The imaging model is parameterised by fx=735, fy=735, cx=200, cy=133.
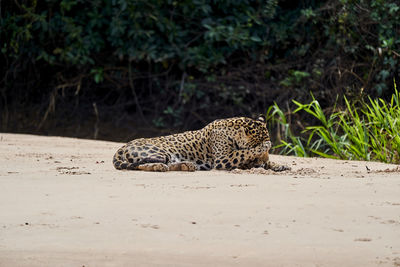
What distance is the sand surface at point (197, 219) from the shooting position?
13.0 feet

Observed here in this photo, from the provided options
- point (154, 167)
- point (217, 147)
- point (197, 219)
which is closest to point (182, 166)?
point (154, 167)

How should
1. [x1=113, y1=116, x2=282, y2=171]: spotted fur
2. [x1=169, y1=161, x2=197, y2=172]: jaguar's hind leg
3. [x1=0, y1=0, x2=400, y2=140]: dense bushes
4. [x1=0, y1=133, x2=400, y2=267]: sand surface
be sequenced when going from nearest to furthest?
[x1=0, y1=133, x2=400, y2=267]: sand surface, [x1=169, y1=161, x2=197, y2=172]: jaguar's hind leg, [x1=113, y1=116, x2=282, y2=171]: spotted fur, [x1=0, y1=0, x2=400, y2=140]: dense bushes

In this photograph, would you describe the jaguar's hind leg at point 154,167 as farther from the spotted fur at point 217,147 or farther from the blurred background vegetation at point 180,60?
the blurred background vegetation at point 180,60

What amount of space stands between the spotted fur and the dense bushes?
4400 mm

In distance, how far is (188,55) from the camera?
40.9ft

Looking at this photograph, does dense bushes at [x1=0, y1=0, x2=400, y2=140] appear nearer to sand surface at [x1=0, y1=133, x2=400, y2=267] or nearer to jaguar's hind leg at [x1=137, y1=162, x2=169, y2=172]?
jaguar's hind leg at [x1=137, y1=162, x2=169, y2=172]

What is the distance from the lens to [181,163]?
23.0ft

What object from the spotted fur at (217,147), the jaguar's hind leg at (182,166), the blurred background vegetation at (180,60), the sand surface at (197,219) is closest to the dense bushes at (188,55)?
the blurred background vegetation at (180,60)

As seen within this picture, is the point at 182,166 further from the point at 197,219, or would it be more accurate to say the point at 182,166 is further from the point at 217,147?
the point at 197,219

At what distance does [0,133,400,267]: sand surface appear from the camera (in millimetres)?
3953

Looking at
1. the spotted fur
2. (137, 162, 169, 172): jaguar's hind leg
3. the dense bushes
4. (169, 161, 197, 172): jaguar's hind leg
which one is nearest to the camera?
(137, 162, 169, 172): jaguar's hind leg

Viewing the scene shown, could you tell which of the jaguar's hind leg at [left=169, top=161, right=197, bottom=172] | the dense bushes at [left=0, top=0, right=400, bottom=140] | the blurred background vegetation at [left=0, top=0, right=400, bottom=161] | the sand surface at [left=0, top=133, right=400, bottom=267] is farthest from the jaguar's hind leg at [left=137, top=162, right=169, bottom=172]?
the dense bushes at [left=0, top=0, right=400, bottom=140]

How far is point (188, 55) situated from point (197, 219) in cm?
808

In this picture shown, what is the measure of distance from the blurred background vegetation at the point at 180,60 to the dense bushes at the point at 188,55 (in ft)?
0.07
